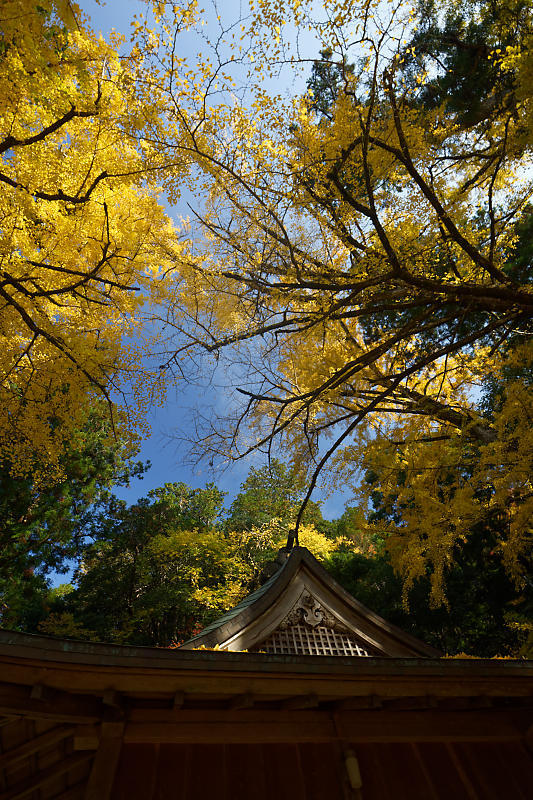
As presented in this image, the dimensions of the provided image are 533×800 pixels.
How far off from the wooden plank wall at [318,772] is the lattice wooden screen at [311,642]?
1.41m

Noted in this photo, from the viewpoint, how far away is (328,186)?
632cm

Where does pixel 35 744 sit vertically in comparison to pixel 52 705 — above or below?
Answer: below

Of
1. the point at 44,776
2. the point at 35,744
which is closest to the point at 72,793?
the point at 44,776

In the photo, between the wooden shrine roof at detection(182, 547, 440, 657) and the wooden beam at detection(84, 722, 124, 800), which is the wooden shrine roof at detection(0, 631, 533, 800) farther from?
the wooden shrine roof at detection(182, 547, 440, 657)

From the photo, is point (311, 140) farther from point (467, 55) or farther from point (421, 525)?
point (421, 525)

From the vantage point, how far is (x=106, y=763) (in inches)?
101

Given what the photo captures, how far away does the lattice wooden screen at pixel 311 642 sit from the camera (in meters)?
4.47

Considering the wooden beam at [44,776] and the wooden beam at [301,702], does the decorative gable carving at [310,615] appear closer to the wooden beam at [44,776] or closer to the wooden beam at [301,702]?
the wooden beam at [301,702]

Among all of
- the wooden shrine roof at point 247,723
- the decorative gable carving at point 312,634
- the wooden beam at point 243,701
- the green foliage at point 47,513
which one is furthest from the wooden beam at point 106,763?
the green foliage at point 47,513

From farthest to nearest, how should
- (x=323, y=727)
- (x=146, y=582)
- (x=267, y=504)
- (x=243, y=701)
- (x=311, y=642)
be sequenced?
1. (x=267, y=504)
2. (x=146, y=582)
3. (x=311, y=642)
4. (x=323, y=727)
5. (x=243, y=701)

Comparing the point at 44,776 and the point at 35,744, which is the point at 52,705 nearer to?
the point at 35,744

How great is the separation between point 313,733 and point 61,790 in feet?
5.55

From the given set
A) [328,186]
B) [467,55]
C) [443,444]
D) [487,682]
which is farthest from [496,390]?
[487,682]

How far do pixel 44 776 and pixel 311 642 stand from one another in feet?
9.20
